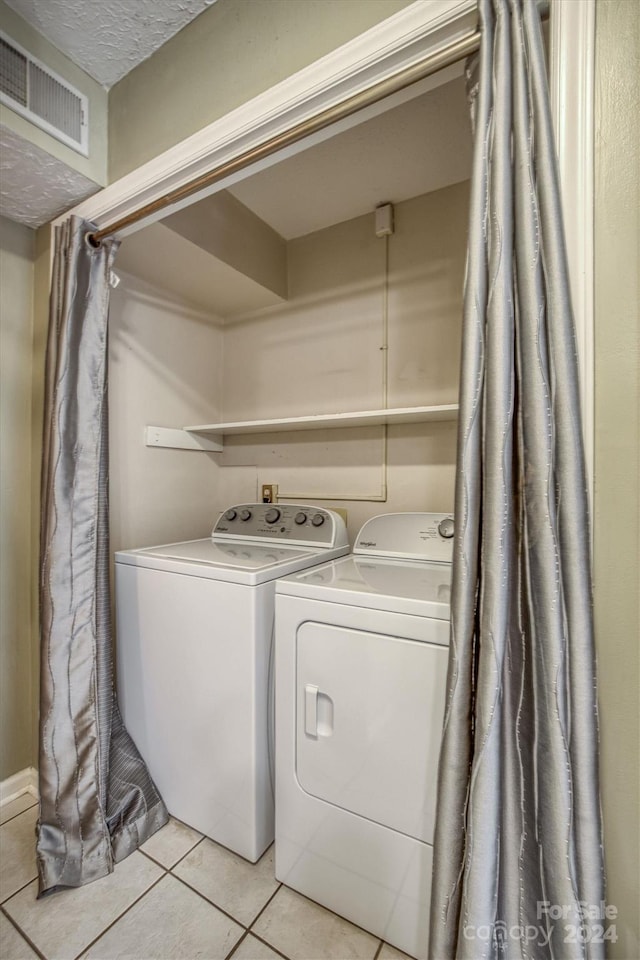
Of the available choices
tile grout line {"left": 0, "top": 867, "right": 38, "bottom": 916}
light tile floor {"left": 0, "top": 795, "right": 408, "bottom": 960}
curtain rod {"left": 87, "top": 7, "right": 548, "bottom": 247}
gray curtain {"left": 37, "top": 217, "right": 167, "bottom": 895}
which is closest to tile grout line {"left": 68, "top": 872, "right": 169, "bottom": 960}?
light tile floor {"left": 0, "top": 795, "right": 408, "bottom": 960}

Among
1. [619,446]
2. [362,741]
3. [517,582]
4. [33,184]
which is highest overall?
[33,184]

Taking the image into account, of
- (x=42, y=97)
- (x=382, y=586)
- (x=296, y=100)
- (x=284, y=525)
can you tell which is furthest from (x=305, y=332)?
(x=382, y=586)

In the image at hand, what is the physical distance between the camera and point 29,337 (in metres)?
1.78

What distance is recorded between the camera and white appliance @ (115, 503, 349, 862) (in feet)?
4.39

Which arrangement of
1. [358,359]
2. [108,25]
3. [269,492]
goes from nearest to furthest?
[108,25], [358,359], [269,492]

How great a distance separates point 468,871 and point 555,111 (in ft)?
4.42

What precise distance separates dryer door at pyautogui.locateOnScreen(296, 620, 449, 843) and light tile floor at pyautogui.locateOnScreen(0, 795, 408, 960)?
35cm

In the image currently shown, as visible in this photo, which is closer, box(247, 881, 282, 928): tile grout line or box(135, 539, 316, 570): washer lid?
box(247, 881, 282, 928): tile grout line

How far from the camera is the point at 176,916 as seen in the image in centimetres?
122

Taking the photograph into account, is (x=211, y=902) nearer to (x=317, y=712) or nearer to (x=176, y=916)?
(x=176, y=916)

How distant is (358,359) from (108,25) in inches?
54.3

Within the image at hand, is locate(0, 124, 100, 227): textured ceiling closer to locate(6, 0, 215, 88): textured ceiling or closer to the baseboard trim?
locate(6, 0, 215, 88): textured ceiling

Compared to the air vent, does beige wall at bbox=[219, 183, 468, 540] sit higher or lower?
lower

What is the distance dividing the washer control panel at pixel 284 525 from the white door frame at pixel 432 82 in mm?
1122
